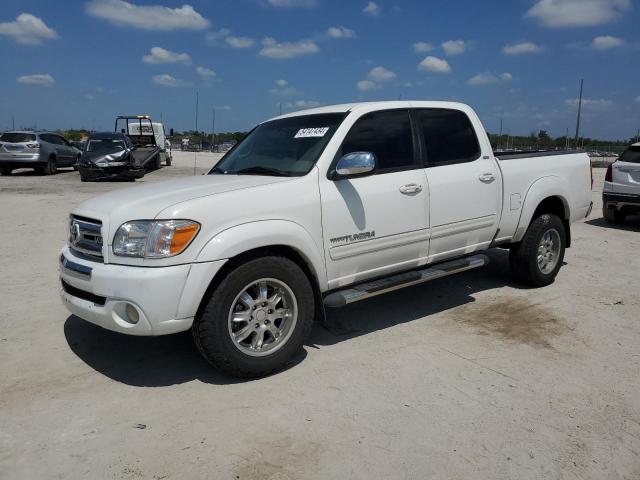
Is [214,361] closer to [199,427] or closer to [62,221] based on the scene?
[199,427]

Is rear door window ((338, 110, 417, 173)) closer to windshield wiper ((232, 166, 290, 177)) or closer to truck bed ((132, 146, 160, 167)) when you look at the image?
windshield wiper ((232, 166, 290, 177))

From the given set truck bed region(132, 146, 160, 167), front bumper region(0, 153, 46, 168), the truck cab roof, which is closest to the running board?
the truck cab roof

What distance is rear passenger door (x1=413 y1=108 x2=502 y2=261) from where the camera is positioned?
468 centimetres

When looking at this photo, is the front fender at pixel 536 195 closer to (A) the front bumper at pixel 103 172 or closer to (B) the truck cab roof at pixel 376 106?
(B) the truck cab roof at pixel 376 106

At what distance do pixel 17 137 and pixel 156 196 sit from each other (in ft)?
61.2

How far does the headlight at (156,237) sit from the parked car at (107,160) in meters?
14.9

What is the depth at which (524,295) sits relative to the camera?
5668 mm

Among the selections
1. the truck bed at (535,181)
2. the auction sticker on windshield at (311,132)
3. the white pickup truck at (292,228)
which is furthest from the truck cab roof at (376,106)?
the truck bed at (535,181)

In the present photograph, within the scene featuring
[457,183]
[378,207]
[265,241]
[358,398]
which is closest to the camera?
[358,398]

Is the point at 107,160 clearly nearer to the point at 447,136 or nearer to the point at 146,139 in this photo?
the point at 146,139

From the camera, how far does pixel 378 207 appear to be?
4195mm

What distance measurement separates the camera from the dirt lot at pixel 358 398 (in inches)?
109

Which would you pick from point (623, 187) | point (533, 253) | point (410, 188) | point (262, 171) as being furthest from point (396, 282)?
point (623, 187)

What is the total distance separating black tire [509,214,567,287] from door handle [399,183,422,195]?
6.18 feet
